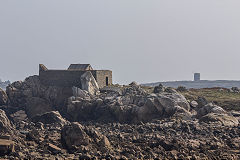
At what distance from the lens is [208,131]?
4259cm

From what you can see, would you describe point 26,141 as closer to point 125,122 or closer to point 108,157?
point 108,157

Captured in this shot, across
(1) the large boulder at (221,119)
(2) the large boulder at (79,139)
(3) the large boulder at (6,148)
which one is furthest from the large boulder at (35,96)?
(3) the large boulder at (6,148)

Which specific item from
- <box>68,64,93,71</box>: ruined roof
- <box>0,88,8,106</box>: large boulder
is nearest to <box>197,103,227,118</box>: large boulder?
<box>68,64,93,71</box>: ruined roof

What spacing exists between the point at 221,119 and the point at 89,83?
72.5 feet

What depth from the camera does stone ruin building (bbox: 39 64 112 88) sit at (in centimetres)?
6656

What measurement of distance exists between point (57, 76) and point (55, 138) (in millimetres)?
31126

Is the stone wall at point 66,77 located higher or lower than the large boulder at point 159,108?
higher

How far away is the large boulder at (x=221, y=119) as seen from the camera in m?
47.4

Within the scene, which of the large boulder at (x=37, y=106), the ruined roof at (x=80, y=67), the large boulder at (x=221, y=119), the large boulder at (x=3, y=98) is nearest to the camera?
the large boulder at (x=221, y=119)

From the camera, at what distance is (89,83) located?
64.6m

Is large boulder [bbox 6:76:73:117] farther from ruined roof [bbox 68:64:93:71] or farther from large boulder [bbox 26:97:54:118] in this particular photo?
ruined roof [bbox 68:64:93:71]

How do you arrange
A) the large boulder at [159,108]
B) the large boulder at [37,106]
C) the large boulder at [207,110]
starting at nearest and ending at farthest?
1. the large boulder at [207,110]
2. the large boulder at [159,108]
3. the large boulder at [37,106]

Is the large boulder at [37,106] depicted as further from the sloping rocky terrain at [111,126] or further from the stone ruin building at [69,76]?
the stone ruin building at [69,76]

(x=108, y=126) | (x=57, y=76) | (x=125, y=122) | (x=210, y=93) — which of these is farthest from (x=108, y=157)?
(x=210, y=93)
